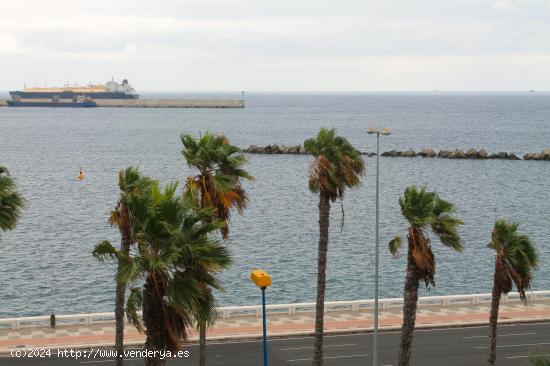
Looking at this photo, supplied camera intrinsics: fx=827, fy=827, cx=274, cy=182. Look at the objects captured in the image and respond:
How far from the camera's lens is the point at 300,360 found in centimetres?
3750

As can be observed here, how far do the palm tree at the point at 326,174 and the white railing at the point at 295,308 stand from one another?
11900 millimetres

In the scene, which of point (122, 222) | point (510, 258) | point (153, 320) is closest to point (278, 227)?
point (510, 258)

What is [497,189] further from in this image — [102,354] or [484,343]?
[102,354]

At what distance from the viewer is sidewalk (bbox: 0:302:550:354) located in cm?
4009

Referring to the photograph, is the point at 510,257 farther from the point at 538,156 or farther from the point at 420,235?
the point at 538,156

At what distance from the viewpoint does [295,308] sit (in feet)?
152

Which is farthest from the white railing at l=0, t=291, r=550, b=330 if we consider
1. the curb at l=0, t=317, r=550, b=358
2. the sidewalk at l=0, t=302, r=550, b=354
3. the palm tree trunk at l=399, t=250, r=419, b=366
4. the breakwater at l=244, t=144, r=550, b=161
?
the breakwater at l=244, t=144, r=550, b=161

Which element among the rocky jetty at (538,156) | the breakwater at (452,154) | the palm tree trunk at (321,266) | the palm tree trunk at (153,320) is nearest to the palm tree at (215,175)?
the palm tree trunk at (321,266)

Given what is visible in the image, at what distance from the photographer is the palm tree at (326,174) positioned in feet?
107

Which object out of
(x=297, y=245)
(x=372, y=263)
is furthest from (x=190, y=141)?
(x=297, y=245)

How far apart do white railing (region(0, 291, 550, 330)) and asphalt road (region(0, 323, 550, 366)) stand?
161 inches

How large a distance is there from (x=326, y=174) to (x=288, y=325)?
1349 centimetres

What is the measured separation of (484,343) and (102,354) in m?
18.5

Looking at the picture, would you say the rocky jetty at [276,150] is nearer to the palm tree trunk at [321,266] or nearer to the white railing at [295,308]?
the white railing at [295,308]
